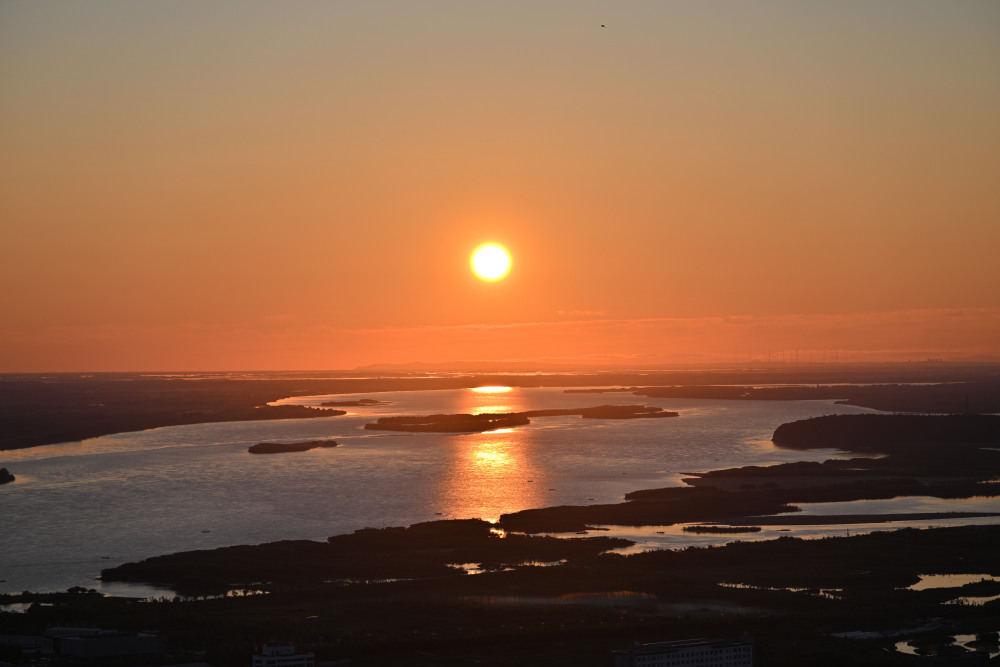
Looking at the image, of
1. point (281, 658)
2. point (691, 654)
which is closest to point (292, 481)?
point (281, 658)

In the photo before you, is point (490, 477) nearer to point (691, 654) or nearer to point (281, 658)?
point (691, 654)

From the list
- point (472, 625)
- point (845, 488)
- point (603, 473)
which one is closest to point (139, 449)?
point (603, 473)

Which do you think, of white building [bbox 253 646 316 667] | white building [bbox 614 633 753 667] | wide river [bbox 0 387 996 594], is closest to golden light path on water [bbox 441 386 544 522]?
wide river [bbox 0 387 996 594]

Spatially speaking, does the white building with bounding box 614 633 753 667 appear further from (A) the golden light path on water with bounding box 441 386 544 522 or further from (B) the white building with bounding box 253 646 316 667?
(A) the golden light path on water with bounding box 441 386 544 522

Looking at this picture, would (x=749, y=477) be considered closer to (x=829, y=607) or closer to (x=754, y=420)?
(x=829, y=607)

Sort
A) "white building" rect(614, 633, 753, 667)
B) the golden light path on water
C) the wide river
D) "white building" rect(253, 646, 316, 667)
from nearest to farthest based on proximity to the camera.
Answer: "white building" rect(253, 646, 316, 667)
"white building" rect(614, 633, 753, 667)
the wide river
the golden light path on water

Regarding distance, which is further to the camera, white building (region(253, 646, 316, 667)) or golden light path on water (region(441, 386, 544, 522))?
golden light path on water (region(441, 386, 544, 522))
